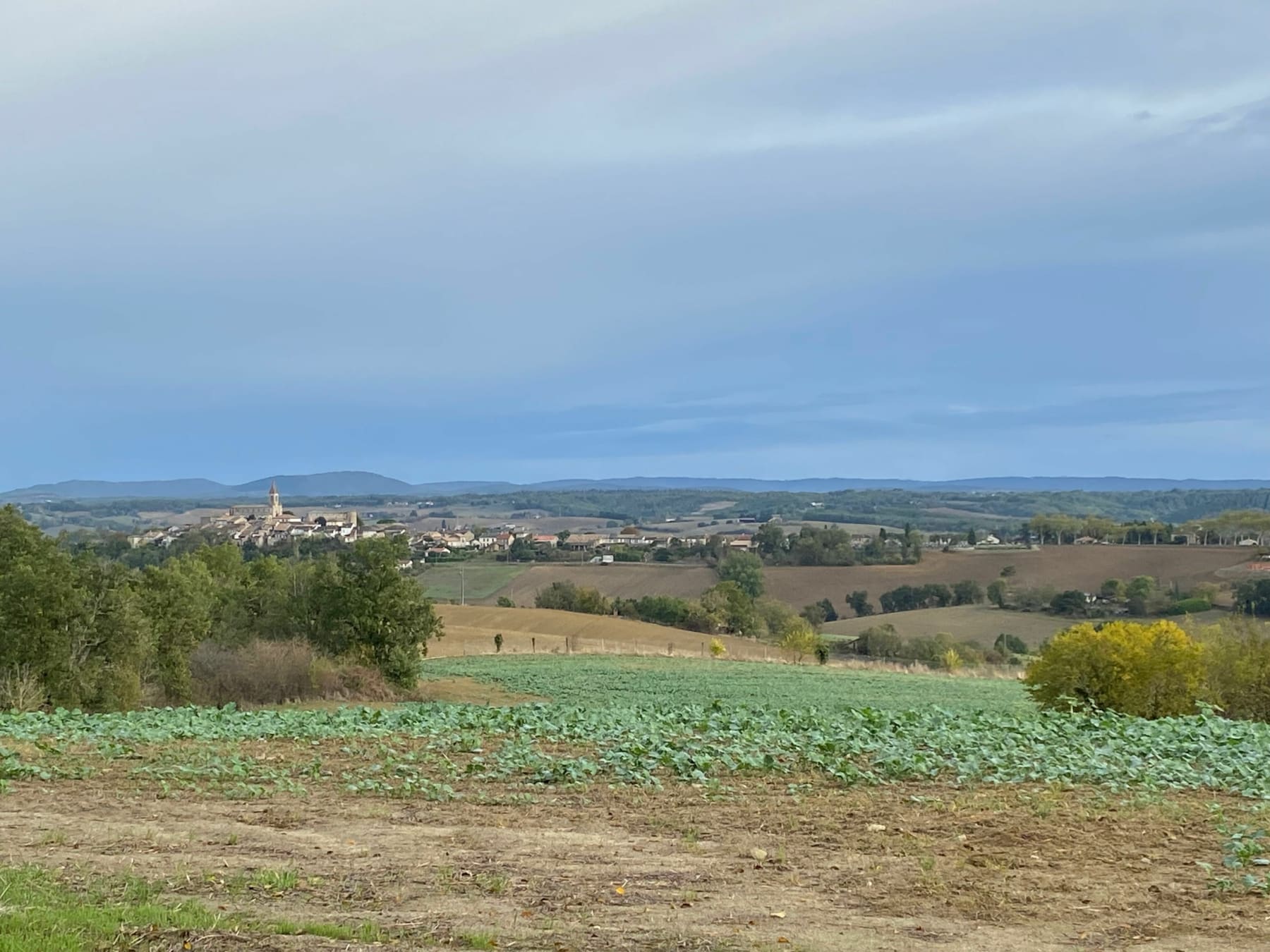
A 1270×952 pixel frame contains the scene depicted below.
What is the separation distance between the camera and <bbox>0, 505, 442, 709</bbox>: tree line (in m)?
30.8

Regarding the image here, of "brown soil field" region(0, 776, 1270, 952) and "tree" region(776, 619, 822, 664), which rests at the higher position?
"brown soil field" region(0, 776, 1270, 952)

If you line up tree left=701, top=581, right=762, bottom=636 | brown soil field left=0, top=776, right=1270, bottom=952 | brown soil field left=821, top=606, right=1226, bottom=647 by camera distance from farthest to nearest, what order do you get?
tree left=701, top=581, right=762, bottom=636
brown soil field left=821, top=606, right=1226, bottom=647
brown soil field left=0, top=776, right=1270, bottom=952

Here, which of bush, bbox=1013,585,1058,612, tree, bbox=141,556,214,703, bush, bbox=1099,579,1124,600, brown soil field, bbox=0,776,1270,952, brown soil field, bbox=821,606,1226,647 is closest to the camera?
brown soil field, bbox=0,776,1270,952

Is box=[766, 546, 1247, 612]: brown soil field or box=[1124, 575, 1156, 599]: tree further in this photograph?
box=[766, 546, 1247, 612]: brown soil field

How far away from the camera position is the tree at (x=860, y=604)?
97625 mm

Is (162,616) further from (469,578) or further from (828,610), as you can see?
(469,578)

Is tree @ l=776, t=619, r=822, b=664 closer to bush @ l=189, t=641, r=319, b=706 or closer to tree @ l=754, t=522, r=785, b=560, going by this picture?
bush @ l=189, t=641, r=319, b=706

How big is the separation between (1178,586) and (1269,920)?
87654mm

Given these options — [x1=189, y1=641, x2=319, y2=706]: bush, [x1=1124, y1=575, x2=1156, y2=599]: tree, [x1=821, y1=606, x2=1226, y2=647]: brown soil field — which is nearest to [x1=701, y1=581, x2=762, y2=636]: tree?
[x1=821, y1=606, x2=1226, y2=647]: brown soil field

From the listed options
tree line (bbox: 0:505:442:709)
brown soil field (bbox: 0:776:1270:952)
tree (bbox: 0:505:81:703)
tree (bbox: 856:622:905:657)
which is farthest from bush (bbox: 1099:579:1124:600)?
brown soil field (bbox: 0:776:1270:952)

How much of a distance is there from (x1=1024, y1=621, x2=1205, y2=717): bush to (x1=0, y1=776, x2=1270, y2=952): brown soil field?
1646 cm

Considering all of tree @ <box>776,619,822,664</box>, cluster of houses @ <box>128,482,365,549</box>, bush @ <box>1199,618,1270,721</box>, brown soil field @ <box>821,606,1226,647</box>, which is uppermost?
cluster of houses @ <box>128,482,365,549</box>

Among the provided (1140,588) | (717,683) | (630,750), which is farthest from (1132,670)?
(1140,588)

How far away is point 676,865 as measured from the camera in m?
8.73
